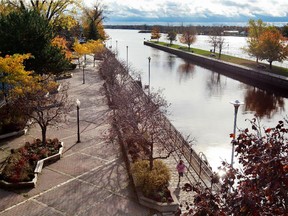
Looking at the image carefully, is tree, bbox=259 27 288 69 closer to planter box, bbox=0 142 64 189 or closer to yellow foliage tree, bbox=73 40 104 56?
yellow foliage tree, bbox=73 40 104 56

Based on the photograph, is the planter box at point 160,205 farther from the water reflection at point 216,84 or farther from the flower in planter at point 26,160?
the water reflection at point 216,84

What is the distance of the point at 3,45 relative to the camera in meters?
28.7

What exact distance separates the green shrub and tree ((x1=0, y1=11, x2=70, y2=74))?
1712 cm

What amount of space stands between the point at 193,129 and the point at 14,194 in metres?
17.0

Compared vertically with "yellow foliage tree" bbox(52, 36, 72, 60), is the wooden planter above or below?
below

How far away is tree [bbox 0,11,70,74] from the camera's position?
28750 millimetres

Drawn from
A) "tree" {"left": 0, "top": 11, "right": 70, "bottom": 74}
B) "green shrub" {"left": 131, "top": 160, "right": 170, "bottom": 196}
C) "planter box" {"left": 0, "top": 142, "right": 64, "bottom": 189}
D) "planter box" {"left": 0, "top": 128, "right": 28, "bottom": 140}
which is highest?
"tree" {"left": 0, "top": 11, "right": 70, "bottom": 74}

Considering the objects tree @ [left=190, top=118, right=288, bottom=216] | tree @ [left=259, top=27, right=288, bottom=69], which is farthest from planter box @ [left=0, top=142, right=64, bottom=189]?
tree @ [left=259, top=27, right=288, bottom=69]

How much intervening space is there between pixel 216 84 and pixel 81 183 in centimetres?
3785

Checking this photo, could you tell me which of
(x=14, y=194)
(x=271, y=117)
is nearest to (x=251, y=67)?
(x=271, y=117)

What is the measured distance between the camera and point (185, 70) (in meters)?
65.9

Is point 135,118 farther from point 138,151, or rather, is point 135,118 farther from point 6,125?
point 6,125

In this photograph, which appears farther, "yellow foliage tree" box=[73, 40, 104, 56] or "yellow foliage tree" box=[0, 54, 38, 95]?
"yellow foliage tree" box=[73, 40, 104, 56]

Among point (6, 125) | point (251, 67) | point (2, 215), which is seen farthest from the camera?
point (251, 67)
